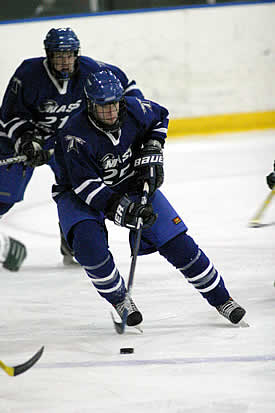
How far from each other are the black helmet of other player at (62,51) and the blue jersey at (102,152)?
1.93ft

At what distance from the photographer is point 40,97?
3449 millimetres

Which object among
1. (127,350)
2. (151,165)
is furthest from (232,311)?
(151,165)

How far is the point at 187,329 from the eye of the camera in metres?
2.83

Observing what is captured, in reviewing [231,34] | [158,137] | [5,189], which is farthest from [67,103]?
[231,34]

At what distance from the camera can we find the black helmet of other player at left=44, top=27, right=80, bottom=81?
3.30 meters

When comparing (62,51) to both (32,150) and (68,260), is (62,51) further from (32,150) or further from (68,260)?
(68,260)

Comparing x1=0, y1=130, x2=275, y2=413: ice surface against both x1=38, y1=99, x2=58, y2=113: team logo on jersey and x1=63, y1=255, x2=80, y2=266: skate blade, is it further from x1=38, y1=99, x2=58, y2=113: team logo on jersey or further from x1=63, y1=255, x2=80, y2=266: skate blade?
x1=38, y1=99, x2=58, y2=113: team logo on jersey

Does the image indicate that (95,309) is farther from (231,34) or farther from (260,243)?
(231,34)

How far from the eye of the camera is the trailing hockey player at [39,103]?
11.2 ft

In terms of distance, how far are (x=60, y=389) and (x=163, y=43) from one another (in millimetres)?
4398

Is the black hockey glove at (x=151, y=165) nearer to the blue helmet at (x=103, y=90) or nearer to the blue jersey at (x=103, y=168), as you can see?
the blue jersey at (x=103, y=168)

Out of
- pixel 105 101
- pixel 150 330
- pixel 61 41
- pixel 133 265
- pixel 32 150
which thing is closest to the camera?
pixel 105 101

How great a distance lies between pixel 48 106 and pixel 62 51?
278mm

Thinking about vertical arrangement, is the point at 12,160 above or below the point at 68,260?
above
